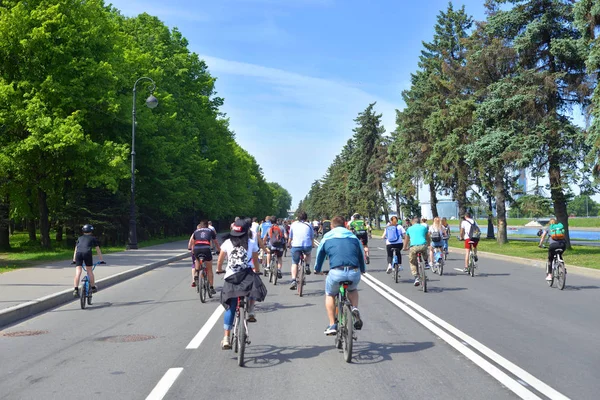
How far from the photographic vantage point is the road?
233 inches

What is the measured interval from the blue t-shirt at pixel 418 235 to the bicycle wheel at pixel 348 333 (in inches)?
314

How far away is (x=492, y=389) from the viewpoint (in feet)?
18.9

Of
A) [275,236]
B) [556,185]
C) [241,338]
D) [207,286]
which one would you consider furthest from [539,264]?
[241,338]

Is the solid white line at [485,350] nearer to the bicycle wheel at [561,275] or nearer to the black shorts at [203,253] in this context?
the black shorts at [203,253]

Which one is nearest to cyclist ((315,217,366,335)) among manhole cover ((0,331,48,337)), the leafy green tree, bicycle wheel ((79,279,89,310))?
manhole cover ((0,331,48,337))

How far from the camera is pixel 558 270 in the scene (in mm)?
15008

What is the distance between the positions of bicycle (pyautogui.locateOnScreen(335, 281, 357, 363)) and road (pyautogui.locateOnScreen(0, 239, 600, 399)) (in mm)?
154

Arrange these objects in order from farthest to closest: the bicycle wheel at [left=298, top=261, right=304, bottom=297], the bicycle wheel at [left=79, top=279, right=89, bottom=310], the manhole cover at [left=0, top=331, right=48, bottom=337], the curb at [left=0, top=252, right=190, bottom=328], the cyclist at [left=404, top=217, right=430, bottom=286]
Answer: the cyclist at [left=404, top=217, right=430, bottom=286], the bicycle wheel at [left=298, top=261, right=304, bottom=297], the bicycle wheel at [left=79, top=279, right=89, bottom=310], the curb at [left=0, top=252, right=190, bottom=328], the manhole cover at [left=0, top=331, right=48, bottom=337]

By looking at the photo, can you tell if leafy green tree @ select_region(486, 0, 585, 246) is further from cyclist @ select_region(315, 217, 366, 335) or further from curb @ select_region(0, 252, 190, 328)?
cyclist @ select_region(315, 217, 366, 335)

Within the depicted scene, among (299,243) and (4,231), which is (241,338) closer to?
(299,243)

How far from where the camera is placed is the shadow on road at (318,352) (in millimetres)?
7117

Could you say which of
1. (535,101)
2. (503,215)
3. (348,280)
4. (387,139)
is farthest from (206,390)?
(387,139)

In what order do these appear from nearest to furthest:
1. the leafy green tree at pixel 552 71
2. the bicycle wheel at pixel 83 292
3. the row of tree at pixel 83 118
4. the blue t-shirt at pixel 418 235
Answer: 1. the bicycle wheel at pixel 83 292
2. the blue t-shirt at pixel 418 235
3. the row of tree at pixel 83 118
4. the leafy green tree at pixel 552 71

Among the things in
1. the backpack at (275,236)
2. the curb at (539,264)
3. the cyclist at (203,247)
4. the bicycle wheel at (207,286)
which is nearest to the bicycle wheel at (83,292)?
the cyclist at (203,247)
